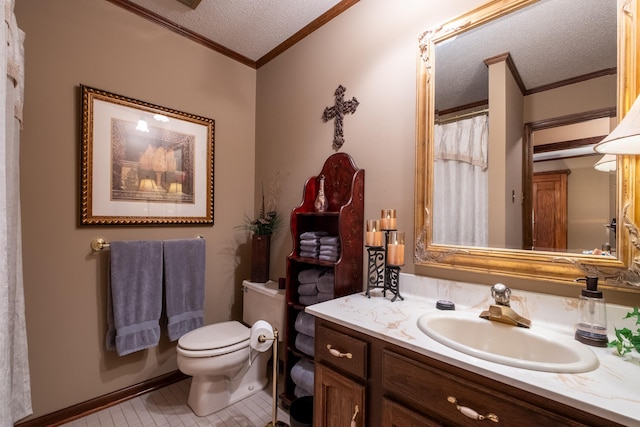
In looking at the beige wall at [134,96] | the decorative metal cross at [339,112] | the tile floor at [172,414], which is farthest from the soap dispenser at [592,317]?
the tile floor at [172,414]

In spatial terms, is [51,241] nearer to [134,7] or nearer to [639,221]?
[134,7]

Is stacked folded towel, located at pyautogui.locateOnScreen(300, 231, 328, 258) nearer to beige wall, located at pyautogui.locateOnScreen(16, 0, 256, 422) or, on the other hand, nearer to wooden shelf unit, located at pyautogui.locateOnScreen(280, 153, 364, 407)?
wooden shelf unit, located at pyautogui.locateOnScreen(280, 153, 364, 407)

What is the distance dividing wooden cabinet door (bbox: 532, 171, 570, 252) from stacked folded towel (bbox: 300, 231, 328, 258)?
1055 millimetres

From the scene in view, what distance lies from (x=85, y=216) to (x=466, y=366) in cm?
210

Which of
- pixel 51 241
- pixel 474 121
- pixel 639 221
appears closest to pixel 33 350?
pixel 51 241

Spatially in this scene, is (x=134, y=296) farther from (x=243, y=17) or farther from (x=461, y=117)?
(x=461, y=117)

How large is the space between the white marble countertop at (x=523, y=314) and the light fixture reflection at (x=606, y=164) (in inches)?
18.5

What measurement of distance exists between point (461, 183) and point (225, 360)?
1645mm

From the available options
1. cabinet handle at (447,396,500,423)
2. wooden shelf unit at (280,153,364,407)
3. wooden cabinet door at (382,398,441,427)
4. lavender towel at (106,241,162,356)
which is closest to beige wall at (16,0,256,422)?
lavender towel at (106,241,162,356)

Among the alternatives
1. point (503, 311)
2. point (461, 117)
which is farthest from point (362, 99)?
point (503, 311)

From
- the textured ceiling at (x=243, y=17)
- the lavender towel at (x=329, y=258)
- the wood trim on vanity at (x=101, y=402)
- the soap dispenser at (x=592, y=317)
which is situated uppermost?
the textured ceiling at (x=243, y=17)

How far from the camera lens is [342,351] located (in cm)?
108

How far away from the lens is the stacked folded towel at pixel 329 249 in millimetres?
1592

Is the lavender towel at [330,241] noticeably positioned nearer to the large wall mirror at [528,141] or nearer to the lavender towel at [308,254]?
the lavender towel at [308,254]
